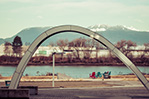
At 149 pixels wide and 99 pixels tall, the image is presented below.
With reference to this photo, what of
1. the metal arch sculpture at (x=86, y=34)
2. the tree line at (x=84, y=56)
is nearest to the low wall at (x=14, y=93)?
the metal arch sculpture at (x=86, y=34)

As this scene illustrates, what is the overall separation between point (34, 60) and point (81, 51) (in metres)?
14.9

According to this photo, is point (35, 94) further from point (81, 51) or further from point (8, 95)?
point (81, 51)

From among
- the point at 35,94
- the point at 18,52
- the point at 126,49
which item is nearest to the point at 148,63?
the point at 126,49

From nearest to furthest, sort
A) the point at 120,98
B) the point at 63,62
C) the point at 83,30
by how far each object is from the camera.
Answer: the point at 83,30 → the point at 120,98 → the point at 63,62

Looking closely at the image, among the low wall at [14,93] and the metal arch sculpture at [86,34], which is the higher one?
the metal arch sculpture at [86,34]

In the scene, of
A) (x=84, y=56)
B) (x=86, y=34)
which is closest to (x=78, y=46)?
(x=84, y=56)

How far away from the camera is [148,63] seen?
118 m

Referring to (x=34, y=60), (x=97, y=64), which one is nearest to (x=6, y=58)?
(x=34, y=60)

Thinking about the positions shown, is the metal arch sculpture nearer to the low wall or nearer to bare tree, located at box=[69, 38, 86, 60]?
the low wall

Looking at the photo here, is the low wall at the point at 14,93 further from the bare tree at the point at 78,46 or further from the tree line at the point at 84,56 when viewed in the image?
the bare tree at the point at 78,46

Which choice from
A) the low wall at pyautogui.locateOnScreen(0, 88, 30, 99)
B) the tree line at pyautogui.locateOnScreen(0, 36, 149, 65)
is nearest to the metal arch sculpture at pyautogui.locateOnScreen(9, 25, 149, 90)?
the low wall at pyautogui.locateOnScreen(0, 88, 30, 99)

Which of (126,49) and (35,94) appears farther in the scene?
(126,49)

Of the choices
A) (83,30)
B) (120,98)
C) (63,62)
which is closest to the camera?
(83,30)

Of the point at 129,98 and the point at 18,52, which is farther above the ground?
the point at 18,52
